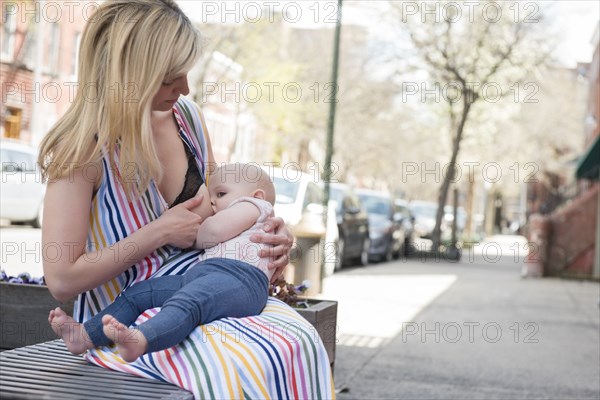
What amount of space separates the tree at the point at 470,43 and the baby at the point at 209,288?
26948 mm

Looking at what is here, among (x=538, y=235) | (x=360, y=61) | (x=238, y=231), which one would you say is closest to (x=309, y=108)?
(x=360, y=61)

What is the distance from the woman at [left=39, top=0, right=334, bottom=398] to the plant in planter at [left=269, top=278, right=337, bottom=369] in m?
1.29

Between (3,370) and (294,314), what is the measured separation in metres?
0.90

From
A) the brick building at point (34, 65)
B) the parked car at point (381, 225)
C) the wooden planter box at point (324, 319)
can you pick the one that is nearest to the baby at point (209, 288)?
the wooden planter box at point (324, 319)

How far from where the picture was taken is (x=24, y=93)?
32312 millimetres

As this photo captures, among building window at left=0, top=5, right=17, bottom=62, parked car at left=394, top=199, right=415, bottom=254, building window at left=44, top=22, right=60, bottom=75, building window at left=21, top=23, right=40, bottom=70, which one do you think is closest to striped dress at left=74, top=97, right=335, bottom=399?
parked car at left=394, top=199, right=415, bottom=254

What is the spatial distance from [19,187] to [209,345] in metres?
17.9

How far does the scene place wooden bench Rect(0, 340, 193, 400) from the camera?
86.0 inches

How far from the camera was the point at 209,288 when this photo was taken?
2.66 metres

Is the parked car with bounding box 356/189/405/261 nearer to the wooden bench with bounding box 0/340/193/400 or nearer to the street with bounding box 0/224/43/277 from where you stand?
the street with bounding box 0/224/43/277

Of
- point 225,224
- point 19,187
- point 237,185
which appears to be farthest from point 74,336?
point 19,187

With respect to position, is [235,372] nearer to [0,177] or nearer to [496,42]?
[0,177]

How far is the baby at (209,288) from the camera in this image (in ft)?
8.04

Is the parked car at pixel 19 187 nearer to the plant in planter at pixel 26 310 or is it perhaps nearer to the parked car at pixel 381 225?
the parked car at pixel 381 225
